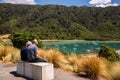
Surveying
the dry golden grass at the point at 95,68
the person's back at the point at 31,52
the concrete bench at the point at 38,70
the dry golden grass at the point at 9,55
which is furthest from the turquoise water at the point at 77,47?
the concrete bench at the point at 38,70

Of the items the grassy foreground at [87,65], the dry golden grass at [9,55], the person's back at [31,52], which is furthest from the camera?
the dry golden grass at [9,55]

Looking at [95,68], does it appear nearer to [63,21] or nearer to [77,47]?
[77,47]

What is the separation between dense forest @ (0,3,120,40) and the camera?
144m

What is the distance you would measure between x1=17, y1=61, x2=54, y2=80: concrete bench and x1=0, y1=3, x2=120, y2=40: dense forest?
122066mm

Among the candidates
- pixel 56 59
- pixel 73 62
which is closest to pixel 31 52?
pixel 56 59

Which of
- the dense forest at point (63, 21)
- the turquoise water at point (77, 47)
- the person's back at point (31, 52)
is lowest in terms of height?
the turquoise water at point (77, 47)

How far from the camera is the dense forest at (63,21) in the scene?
144012 mm

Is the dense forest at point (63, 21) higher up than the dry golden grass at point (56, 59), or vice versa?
the dense forest at point (63, 21)

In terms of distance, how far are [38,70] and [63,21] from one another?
143m

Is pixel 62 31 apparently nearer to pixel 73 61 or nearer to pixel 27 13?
pixel 27 13

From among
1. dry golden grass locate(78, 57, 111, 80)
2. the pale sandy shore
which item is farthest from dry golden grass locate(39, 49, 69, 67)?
dry golden grass locate(78, 57, 111, 80)

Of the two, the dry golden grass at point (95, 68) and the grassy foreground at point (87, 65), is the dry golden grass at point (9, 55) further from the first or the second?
the dry golden grass at point (95, 68)

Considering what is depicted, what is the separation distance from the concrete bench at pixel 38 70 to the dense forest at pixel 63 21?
400ft

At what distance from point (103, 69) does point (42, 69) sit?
8.59 feet
